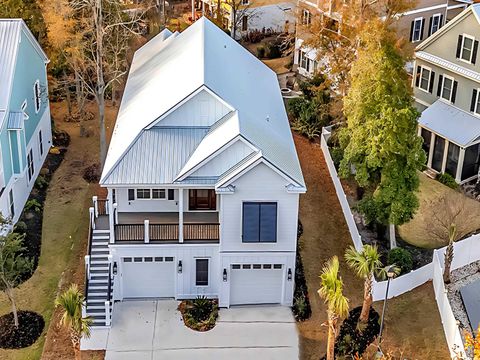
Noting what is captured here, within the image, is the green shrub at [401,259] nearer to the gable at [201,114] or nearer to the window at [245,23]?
the gable at [201,114]

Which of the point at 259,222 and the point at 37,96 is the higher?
the point at 37,96

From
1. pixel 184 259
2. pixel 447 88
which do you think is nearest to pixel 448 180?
pixel 447 88

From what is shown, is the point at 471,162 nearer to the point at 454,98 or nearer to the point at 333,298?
the point at 454,98

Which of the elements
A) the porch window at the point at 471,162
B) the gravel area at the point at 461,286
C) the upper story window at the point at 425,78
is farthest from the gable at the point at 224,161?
the upper story window at the point at 425,78

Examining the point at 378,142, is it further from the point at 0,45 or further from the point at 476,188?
the point at 0,45

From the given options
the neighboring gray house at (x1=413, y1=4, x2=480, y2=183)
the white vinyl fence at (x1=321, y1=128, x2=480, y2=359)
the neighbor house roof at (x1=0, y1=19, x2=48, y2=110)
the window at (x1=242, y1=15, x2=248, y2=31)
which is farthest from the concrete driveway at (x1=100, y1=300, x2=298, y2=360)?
the window at (x1=242, y1=15, x2=248, y2=31)

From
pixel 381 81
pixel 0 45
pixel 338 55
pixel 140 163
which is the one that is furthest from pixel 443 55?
pixel 0 45
